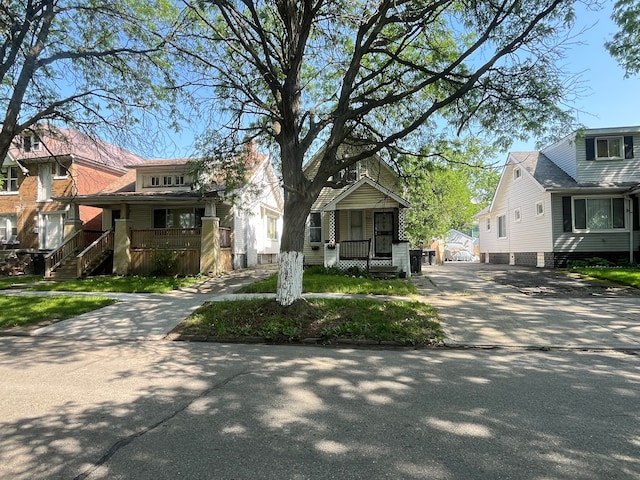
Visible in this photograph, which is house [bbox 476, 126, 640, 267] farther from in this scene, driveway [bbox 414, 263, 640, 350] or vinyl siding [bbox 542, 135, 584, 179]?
driveway [bbox 414, 263, 640, 350]

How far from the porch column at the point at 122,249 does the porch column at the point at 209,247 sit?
3.41 m

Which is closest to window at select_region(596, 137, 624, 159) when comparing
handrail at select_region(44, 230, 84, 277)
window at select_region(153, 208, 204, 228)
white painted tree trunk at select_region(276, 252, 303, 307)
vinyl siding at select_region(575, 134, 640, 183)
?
vinyl siding at select_region(575, 134, 640, 183)

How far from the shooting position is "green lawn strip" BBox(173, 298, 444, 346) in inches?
290

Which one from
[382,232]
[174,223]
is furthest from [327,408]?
[174,223]

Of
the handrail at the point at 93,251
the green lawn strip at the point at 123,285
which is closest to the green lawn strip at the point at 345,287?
the green lawn strip at the point at 123,285

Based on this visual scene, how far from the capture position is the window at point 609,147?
17806mm

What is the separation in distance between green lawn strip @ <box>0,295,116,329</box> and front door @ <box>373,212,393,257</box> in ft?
37.1

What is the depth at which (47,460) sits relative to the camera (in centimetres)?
305

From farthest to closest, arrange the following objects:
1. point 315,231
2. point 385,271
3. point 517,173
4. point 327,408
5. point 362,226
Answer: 1. point 517,173
2. point 315,231
3. point 362,226
4. point 385,271
5. point 327,408

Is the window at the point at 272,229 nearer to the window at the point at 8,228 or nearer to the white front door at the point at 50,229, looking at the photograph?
the white front door at the point at 50,229

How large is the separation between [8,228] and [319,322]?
24338 mm

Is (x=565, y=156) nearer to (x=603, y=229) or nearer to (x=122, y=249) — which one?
(x=603, y=229)

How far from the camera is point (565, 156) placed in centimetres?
1912

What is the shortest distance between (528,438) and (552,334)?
4703 millimetres
